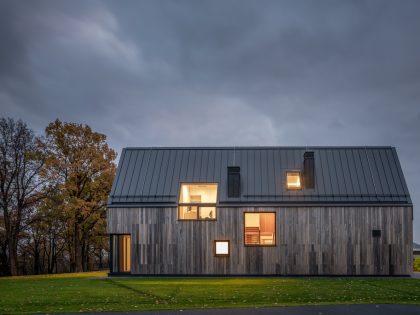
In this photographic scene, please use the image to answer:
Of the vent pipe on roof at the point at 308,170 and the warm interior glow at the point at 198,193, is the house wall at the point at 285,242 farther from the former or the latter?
the vent pipe on roof at the point at 308,170

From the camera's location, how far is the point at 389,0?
25500mm

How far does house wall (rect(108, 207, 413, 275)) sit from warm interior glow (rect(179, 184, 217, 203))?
87 cm

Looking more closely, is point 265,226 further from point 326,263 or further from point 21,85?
point 21,85

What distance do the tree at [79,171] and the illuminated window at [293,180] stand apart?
15400 millimetres

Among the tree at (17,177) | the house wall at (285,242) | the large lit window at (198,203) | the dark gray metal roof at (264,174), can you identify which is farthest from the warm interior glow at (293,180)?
the tree at (17,177)

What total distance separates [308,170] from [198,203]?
19.4ft

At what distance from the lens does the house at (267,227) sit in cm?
2244

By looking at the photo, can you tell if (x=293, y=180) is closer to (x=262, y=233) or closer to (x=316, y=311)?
(x=262, y=233)

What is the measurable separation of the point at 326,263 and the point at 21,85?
35.6m

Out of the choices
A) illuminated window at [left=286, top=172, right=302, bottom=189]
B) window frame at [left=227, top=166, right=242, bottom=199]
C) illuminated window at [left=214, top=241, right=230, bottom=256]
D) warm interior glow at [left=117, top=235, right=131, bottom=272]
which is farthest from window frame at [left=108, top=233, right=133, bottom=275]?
illuminated window at [left=286, top=172, right=302, bottom=189]

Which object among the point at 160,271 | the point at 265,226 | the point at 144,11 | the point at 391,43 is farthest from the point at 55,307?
the point at 391,43

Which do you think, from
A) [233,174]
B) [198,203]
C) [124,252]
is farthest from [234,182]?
[124,252]

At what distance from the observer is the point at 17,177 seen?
3088 centimetres

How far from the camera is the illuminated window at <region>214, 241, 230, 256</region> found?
889 inches
